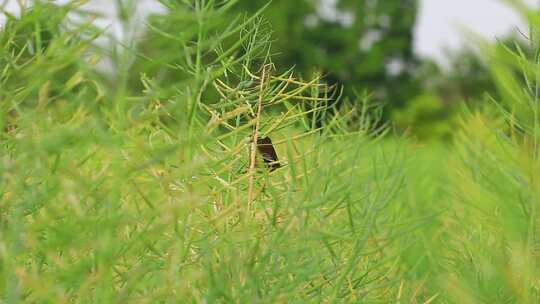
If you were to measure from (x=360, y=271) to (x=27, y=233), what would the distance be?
1.60 feet

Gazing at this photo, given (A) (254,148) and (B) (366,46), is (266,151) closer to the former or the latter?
(A) (254,148)

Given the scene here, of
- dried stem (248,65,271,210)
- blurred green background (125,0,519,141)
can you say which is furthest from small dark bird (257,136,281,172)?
blurred green background (125,0,519,141)

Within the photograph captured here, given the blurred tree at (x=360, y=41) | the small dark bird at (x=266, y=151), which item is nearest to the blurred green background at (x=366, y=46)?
the blurred tree at (x=360, y=41)

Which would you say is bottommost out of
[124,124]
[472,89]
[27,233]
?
[472,89]

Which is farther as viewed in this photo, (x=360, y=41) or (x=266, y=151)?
(x=360, y=41)

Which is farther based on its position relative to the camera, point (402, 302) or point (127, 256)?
point (402, 302)

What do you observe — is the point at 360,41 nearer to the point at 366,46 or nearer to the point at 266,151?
the point at 366,46

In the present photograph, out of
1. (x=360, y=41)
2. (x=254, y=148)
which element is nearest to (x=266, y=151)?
(x=254, y=148)

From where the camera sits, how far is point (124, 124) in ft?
1.55

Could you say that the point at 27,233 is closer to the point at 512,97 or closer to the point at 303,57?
the point at 512,97

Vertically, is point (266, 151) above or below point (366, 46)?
above

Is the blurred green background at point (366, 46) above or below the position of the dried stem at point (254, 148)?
below

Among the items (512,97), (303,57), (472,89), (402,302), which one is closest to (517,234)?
(512,97)

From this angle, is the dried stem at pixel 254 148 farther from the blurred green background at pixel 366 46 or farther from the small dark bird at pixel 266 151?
the blurred green background at pixel 366 46
